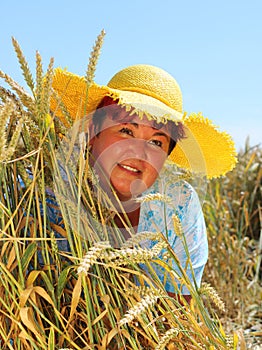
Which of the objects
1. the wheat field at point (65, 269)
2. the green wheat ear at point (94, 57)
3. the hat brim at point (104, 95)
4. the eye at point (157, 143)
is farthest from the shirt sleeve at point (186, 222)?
the green wheat ear at point (94, 57)

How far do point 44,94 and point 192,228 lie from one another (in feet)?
2.72

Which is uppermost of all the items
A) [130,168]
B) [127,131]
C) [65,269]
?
[127,131]

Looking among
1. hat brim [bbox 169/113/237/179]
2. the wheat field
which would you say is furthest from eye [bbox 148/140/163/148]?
the wheat field

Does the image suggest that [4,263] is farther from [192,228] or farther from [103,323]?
[192,228]

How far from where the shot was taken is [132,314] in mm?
888

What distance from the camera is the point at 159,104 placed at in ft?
5.06

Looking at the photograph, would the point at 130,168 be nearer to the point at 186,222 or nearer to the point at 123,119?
the point at 123,119

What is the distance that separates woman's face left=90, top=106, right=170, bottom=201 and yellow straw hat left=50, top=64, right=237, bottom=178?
0.18 ft

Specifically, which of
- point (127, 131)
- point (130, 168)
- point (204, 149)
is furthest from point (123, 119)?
point (204, 149)

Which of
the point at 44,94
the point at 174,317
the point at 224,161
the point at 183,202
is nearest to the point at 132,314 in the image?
the point at 174,317

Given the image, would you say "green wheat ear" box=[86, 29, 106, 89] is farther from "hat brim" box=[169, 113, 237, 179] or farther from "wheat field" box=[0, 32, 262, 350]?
"hat brim" box=[169, 113, 237, 179]

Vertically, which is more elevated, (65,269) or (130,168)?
(130,168)

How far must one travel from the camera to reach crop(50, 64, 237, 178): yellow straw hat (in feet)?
4.84

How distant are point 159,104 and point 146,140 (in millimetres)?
110
